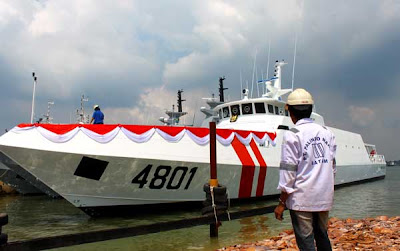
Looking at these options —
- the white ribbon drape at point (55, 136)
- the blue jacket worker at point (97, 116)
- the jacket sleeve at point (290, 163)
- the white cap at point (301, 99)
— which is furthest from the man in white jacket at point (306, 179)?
the blue jacket worker at point (97, 116)

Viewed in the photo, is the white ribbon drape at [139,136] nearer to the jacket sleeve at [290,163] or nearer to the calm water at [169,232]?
the calm water at [169,232]

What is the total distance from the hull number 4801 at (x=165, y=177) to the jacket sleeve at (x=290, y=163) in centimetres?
693

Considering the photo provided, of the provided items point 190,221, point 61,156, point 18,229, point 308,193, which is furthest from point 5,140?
point 308,193

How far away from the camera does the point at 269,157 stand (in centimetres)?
1238

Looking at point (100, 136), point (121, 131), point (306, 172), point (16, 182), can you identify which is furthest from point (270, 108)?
point (16, 182)

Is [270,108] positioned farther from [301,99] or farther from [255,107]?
[301,99]

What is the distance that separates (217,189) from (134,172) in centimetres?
348

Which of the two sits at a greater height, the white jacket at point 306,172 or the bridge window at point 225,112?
the bridge window at point 225,112

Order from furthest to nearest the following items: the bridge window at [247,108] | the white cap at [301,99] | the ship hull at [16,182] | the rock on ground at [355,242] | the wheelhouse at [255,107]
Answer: the ship hull at [16,182], the bridge window at [247,108], the wheelhouse at [255,107], the rock on ground at [355,242], the white cap at [301,99]

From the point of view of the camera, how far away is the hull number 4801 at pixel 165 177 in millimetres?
9211

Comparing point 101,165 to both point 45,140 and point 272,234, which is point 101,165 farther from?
point 272,234

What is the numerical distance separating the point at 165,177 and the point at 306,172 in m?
7.19

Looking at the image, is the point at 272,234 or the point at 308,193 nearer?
the point at 308,193

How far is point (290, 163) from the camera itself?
8.45 feet
